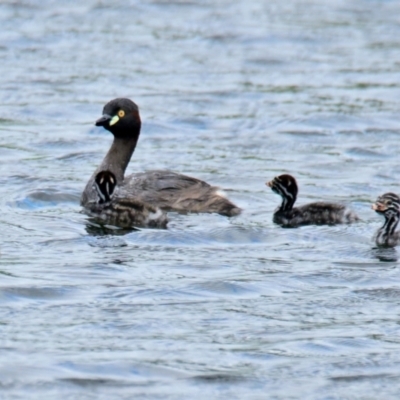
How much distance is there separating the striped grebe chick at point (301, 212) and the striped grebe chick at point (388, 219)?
47 cm

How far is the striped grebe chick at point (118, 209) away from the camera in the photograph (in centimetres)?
1315

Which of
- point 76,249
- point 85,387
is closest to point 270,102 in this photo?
point 76,249

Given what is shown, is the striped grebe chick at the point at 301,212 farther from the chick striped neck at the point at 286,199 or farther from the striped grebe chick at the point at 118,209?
the striped grebe chick at the point at 118,209

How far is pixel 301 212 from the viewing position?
13.5 m

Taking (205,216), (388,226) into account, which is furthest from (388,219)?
(205,216)

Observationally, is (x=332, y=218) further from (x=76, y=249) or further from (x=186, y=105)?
(x=186, y=105)

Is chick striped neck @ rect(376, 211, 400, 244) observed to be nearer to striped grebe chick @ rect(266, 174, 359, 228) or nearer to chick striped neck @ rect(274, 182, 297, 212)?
striped grebe chick @ rect(266, 174, 359, 228)

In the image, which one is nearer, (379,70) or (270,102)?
(270,102)

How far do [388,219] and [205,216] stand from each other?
1811 millimetres

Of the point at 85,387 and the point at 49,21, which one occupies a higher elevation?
the point at 49,21

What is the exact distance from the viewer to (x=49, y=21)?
80.2ft

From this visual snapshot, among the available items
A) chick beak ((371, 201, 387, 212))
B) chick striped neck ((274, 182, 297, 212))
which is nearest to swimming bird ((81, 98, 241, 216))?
chick striped neck ((274, 182, 297, 212))

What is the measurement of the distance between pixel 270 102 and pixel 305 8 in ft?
20.4

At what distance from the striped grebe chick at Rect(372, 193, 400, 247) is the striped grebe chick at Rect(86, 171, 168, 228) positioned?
1.83 metres
